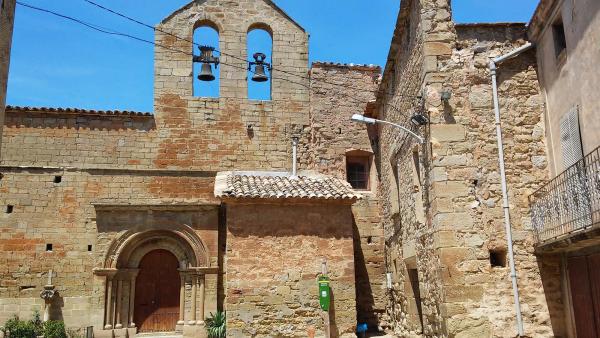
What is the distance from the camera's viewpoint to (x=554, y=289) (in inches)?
346

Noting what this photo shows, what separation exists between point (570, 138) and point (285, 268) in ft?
22.8

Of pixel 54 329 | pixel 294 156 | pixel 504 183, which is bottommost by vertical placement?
pixel 54 329

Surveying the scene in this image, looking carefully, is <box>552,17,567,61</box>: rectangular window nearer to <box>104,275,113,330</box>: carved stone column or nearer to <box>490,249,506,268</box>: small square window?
<box>490,249,506,268</box>: small square window

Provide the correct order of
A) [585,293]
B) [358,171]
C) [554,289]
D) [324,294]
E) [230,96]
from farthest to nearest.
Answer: [358,171], [230,96], [324,294], [554,289], [585,293]

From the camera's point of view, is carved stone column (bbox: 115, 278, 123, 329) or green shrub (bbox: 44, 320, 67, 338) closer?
green shrub (bbox: 44, 320, 67, 338)

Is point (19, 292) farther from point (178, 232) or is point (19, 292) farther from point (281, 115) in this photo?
point (281, 115)

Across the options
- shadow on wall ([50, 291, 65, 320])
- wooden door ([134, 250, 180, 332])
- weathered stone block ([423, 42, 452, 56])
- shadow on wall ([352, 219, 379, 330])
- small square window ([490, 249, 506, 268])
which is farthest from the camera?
shadow on wall ([352, 219, 379, 330])

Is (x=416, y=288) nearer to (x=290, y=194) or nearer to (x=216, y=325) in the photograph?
(x=290, y=194)

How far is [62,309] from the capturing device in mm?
14109

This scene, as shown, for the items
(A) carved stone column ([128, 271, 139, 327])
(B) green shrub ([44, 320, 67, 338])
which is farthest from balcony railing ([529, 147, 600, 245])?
(B) green shrub ([44, 320, 67, 338])

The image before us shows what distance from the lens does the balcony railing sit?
6.99 m

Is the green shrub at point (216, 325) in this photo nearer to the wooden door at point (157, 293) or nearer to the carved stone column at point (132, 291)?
the wooden door at point (157, 293)

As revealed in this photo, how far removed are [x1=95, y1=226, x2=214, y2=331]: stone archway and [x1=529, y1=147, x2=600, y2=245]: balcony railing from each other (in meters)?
8.63

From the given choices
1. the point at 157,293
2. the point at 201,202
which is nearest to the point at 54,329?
the point at 157,293
